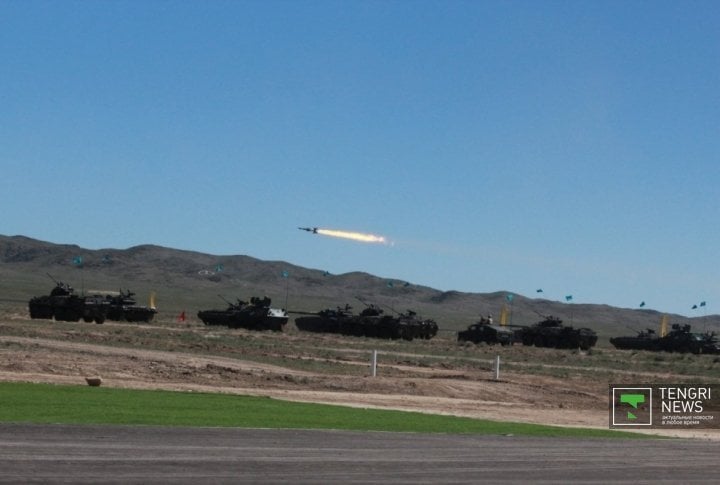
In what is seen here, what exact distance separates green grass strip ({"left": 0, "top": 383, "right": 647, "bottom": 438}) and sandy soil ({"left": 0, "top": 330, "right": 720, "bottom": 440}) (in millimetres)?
3173

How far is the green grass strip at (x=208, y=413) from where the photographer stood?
834 inches

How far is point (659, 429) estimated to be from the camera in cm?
2888

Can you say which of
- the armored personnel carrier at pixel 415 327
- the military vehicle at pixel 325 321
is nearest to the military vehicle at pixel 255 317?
the military vehicle at pixel 325 321

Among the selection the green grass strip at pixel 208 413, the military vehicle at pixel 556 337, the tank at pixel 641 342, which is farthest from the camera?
the tank at pixel 641 342

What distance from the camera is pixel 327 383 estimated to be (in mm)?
36594

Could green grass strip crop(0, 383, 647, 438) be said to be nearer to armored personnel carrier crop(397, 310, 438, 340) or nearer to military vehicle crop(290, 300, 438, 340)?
military vehicle crop(290, 300, 438, 340)

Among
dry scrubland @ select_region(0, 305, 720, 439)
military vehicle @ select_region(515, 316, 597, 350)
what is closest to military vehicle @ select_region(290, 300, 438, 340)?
military vehicle @ select_region(515, 316, 597, 350)

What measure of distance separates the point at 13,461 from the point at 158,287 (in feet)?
532

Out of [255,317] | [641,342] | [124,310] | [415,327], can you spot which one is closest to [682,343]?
[641,342]

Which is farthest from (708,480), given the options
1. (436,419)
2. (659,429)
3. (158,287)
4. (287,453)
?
(158,287)

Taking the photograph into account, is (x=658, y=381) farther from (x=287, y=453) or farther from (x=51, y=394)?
(x=287, y=453)

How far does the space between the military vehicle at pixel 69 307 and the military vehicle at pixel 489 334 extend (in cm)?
2298

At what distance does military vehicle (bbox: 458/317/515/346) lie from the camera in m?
82.9

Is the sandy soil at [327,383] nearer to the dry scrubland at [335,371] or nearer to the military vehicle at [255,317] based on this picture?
the dry scrubland at [335,371]
